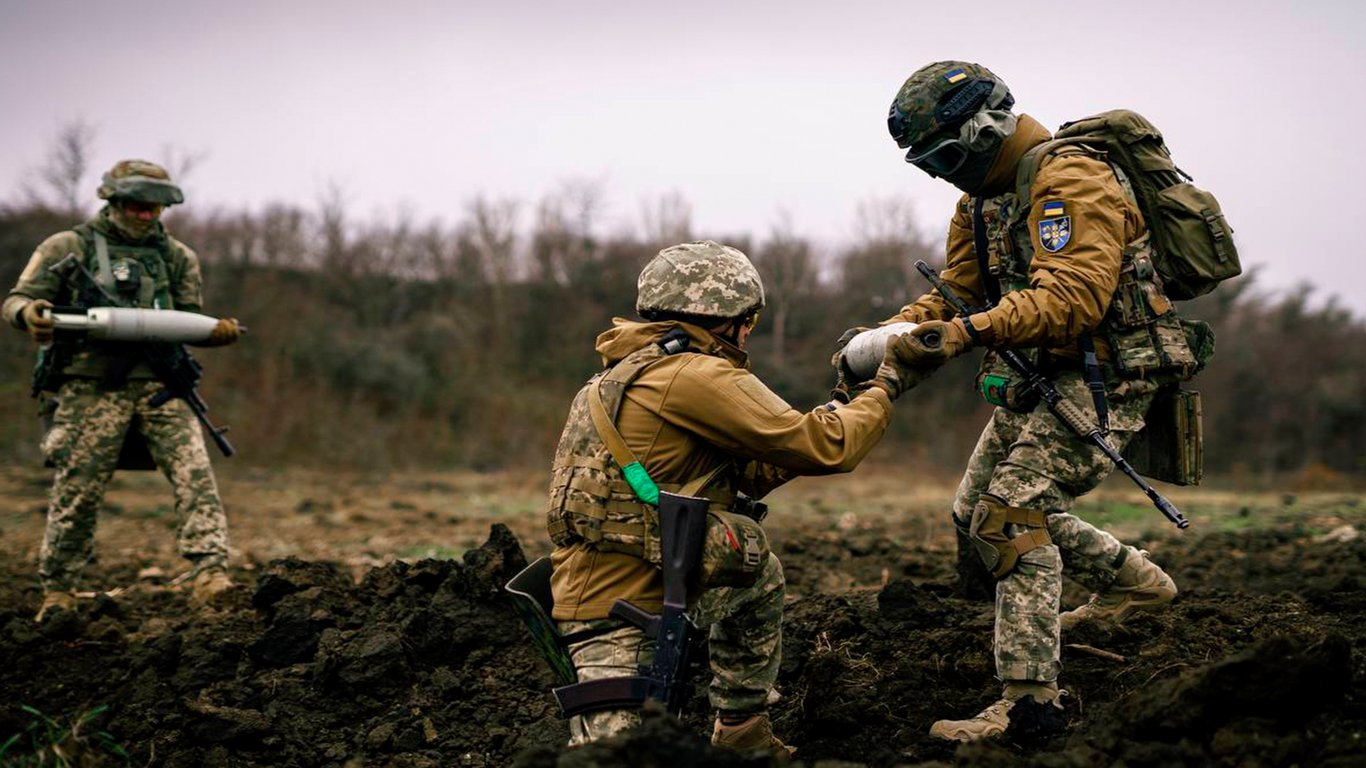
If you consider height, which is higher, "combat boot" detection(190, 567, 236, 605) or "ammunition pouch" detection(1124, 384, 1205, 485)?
"ammunition pouch" detection(1124, 384, 1205, 485)

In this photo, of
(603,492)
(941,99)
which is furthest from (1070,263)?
(603,492)

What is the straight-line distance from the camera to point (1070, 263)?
163 inches

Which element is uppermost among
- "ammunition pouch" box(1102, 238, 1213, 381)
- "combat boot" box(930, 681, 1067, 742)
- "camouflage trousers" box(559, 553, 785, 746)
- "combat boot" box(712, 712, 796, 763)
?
"ammunition pouch" box(1102, 238, 1213, 381)

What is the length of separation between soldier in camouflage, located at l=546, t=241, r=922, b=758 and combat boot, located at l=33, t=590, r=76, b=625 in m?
4.41

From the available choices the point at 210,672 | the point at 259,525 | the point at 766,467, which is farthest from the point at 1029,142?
the point at 259,525

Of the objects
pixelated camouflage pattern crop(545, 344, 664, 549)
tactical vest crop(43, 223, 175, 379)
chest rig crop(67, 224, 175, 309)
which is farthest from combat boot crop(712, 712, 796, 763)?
chest rig crop(67, 224, 175, 309)

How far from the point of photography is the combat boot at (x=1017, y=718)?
4043 millimetres

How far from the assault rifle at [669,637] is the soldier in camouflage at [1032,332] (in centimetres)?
109

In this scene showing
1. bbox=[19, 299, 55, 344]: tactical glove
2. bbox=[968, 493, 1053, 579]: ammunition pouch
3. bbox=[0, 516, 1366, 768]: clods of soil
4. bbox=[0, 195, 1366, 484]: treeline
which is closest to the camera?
bbox=[0, 516, 1366, 768]: clods of soil

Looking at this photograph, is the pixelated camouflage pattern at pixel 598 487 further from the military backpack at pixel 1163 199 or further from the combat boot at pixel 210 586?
the combat boot at pixel 210 586

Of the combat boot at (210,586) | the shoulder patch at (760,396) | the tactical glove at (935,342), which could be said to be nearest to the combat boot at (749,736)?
the shoulder patch at (760,396)

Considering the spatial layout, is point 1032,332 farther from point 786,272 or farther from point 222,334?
point 786,272

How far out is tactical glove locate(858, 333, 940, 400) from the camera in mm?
4070

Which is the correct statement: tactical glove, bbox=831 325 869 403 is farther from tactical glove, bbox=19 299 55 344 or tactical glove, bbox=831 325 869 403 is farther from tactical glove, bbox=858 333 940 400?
tactical glove, bbox=19 299 55 344
